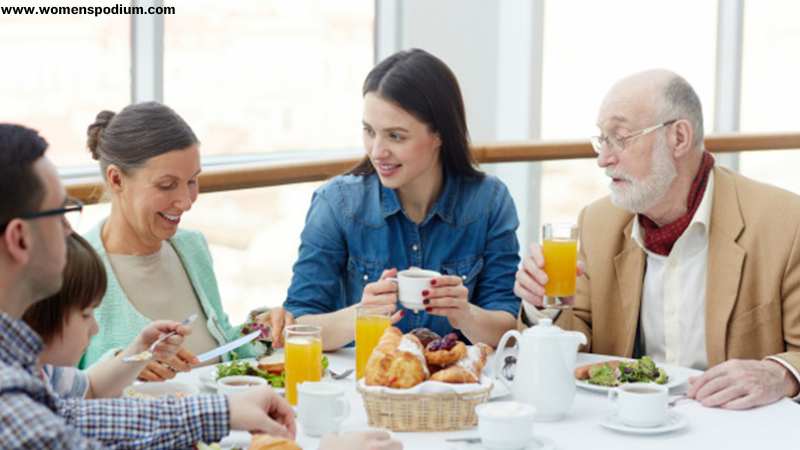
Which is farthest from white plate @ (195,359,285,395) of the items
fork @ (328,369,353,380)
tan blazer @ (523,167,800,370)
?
tan blazer @ (523,167,800,370)

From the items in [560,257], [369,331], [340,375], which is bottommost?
[340,375]

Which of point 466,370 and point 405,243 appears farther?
point 405,243

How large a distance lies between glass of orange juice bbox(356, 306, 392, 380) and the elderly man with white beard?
39cm

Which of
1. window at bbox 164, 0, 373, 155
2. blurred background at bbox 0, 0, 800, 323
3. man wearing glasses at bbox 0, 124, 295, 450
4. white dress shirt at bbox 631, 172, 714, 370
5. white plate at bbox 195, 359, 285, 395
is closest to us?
man wearing glasses at bbox 0, 124, 295, 450

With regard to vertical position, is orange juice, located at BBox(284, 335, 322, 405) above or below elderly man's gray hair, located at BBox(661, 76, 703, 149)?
below

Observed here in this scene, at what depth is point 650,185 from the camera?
269 centimetres

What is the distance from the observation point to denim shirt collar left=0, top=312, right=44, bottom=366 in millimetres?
1429

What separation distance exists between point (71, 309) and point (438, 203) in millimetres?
1257

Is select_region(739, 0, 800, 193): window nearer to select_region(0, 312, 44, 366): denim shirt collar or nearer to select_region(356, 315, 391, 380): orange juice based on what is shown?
select_region(356, 315, 391, 380): orange juice

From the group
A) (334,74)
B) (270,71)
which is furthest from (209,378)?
(334,74)

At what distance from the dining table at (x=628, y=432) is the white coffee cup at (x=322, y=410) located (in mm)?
20

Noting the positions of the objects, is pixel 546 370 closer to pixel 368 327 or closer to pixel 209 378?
pixel 368 327

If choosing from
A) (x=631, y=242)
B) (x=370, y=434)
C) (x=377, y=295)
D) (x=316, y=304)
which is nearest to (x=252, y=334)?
(x=377, y=295)

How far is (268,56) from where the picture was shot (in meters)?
5.24
